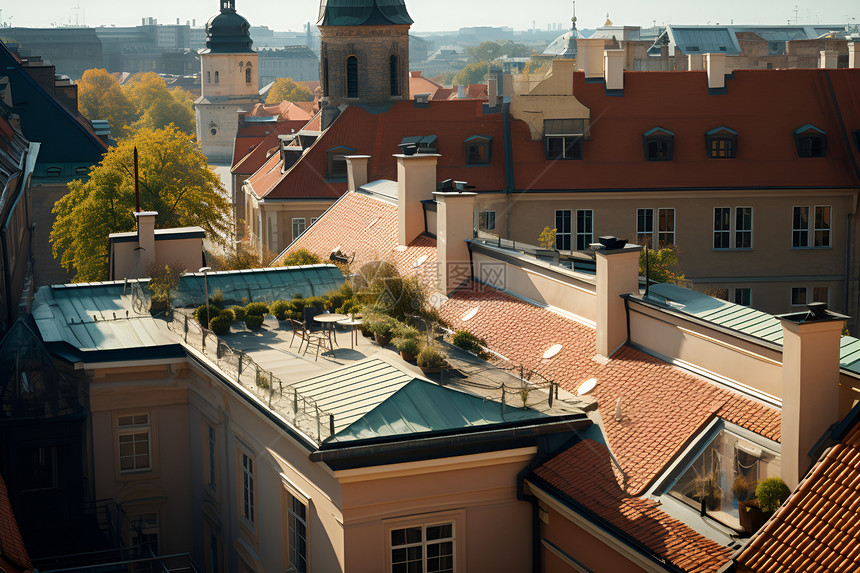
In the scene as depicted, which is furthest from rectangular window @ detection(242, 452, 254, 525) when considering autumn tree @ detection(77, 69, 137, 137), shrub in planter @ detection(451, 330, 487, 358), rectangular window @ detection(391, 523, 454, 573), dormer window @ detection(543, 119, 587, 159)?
autumn tree @ detection(77, 69, 137, 137)

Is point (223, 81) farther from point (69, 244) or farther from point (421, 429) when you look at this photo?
point (421, 429)

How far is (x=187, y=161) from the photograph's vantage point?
52.8 m

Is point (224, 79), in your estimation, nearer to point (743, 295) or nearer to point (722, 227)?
point (722, 227)

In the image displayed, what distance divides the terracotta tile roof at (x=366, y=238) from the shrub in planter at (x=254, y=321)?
14.0ft

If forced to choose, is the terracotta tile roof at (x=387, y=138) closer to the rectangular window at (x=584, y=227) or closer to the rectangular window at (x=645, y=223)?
the rectangular window at (x=584, y=227)

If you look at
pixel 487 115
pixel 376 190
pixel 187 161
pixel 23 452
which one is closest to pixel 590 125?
pixel 487 115

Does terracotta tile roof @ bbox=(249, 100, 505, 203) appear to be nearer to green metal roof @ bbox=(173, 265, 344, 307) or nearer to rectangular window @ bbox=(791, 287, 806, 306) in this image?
rectangular window @ bbox=(791, 287, 806, 306)

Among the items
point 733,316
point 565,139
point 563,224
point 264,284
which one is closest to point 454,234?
point 264,284

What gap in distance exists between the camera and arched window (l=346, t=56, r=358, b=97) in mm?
57406

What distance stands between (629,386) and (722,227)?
99.2 ft

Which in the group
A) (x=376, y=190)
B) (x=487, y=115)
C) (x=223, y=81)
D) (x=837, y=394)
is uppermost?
(x=223, y=81)

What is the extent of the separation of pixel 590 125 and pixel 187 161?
1926 centimetres

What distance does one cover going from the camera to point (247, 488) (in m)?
18.8

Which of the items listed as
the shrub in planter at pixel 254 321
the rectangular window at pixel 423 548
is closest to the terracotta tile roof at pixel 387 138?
the shrub in planter at pixel 254 321
